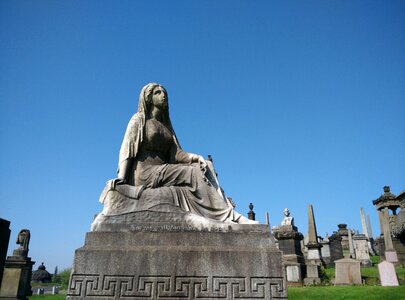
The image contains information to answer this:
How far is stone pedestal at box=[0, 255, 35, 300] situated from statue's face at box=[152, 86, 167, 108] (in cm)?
1142

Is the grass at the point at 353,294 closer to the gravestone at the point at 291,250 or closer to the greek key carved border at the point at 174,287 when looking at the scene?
the gravestone at the point at 291,250

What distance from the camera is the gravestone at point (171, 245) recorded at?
4.14m

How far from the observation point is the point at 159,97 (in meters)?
5.98

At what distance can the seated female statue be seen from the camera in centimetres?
493

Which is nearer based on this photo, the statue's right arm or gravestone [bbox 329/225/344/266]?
the statue's right arm

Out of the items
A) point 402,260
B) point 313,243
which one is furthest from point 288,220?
point 402,260

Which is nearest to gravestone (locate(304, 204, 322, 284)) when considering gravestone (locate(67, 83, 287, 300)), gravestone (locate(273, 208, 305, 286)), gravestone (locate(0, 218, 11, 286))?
gravestone (locate(273, 208, 305, 286))

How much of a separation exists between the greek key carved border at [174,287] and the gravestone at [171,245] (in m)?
0.01

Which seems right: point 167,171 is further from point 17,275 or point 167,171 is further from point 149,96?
point 17,275

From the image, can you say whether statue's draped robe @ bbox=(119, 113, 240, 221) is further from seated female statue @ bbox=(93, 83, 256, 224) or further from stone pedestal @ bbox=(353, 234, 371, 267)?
stone pedestal @ bbox=(353, 234, 371, 267)

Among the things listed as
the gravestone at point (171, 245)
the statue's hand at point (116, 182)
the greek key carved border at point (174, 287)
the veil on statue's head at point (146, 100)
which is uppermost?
the veil on statue's head at point (146, 100)

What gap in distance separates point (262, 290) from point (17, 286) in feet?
41.9

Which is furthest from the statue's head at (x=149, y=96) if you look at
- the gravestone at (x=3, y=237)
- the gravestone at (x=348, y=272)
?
the gravestone at (x=348, y=272)

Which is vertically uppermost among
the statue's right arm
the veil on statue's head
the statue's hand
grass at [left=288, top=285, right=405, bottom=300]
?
the veil on statue's head
